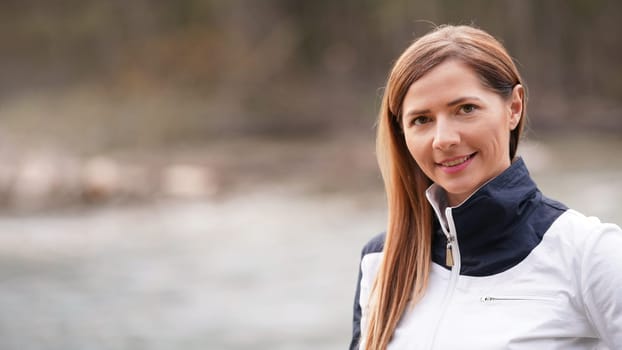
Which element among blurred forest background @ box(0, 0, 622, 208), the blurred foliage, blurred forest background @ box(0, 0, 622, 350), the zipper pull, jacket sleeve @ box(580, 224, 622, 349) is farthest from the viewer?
the blurred foliage

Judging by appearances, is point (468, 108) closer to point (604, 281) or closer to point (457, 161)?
point (457, 161)

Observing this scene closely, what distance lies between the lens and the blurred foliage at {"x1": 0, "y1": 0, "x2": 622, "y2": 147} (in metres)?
21.6

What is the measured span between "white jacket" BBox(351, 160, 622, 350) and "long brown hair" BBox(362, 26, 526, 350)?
30mm

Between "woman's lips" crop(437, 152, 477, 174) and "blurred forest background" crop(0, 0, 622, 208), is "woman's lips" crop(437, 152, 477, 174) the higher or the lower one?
the lower one

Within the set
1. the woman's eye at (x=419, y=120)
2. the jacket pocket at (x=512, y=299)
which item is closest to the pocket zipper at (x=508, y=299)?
the jacket pocket at (x=512, y=299)

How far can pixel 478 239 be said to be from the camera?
1.62m

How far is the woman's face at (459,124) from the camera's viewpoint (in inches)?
63.0

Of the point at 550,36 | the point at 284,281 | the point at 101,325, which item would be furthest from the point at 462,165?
the point at 550,36

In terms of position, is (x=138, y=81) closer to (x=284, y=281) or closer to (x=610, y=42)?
(x=610, y=42)

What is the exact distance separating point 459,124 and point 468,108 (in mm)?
33

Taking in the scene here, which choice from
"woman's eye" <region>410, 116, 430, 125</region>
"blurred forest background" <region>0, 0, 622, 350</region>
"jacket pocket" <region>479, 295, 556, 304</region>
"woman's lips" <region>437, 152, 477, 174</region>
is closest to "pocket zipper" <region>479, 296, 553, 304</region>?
"jacket pocket" <region>479, 295, 556, 304</region>

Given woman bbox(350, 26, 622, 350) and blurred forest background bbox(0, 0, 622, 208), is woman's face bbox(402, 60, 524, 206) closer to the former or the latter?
woman bbox(350, 26, 622, 350)

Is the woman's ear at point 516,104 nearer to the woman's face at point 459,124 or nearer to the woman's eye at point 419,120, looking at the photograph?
the woman's face at point 459,124

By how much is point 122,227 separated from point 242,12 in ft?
52.8
